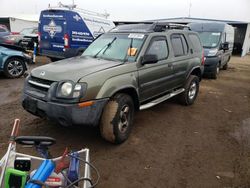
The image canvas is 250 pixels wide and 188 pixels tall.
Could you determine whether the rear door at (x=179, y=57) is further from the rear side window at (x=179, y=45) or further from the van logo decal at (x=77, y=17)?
the van logo decal at (x=77, y=17)

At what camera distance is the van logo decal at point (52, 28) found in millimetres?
11021

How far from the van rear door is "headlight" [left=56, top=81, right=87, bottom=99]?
773 cm

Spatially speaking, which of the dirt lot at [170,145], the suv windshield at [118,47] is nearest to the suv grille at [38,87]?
the dirt lot at [170,145]

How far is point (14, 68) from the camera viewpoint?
901cm

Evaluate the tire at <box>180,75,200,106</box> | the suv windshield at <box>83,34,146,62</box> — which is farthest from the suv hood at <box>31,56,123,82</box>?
the tire at <box>180,75,200,106</box>

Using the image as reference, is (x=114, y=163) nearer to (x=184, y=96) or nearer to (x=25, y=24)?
(x=184, y=96)

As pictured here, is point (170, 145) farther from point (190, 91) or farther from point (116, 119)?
point (190, 91)

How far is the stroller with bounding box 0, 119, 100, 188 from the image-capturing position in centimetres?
225

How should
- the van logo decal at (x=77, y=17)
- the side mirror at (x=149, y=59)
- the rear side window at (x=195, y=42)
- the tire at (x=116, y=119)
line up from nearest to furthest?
1. the tire at (x=116, y=119)
2. the side mirror at (x=149, y=59)
3. the rear side window at (x=195, y=42)
4. the van logo decal at (x=77, y=17)

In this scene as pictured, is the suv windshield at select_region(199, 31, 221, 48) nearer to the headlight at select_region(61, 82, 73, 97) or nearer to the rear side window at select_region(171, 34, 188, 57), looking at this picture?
the rear side window at select_region(171, 34, 188, 57)

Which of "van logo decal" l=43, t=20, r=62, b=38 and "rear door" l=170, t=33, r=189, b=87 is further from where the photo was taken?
"van logo decal" l=43, t=20, r=62, b=38

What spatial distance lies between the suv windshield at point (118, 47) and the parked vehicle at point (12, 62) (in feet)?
14.9

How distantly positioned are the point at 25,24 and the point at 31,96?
30.4 metres

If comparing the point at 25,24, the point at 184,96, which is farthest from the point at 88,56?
the point at 25,24
